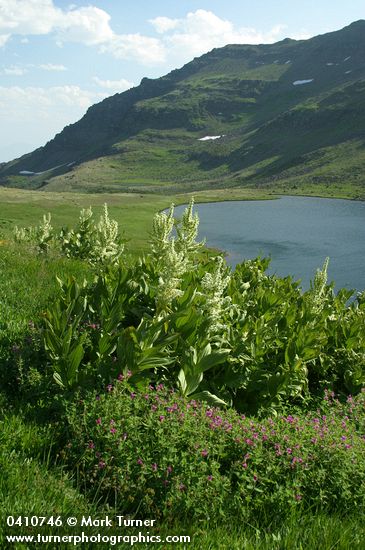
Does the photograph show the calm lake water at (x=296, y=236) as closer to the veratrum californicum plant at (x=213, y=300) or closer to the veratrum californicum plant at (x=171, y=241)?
the veratrum californicum plant at (x=171, y=241)

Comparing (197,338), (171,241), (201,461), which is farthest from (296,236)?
(201,461)

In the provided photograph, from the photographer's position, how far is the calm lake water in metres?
42.9

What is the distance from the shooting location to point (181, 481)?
5219mm

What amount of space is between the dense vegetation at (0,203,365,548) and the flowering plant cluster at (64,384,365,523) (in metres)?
0.02

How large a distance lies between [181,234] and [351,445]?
5299mm

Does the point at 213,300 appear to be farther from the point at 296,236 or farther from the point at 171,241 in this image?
the point at 296,236

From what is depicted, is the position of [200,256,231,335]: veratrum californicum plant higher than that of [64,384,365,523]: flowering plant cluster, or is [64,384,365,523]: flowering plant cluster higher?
[200,256,231,335]: veratrum californicum plant

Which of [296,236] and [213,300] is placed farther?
[296,236]

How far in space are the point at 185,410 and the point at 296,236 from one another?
58948 millimetres

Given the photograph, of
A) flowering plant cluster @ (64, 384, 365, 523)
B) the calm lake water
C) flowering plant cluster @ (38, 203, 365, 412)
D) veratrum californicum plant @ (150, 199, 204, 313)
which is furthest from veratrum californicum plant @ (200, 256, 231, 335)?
the calm lake water

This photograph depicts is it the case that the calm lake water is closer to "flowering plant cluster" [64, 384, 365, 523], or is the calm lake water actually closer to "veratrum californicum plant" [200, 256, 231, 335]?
"veratrum californicum plant" [200, 256, 231, 335]

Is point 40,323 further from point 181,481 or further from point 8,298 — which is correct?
point 181,481

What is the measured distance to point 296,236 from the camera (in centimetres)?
6281

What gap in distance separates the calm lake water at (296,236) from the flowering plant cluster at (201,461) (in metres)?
19.7
